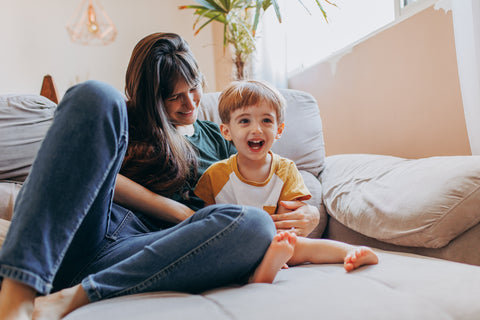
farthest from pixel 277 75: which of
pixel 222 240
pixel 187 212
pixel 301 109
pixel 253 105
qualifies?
pixel 222 240

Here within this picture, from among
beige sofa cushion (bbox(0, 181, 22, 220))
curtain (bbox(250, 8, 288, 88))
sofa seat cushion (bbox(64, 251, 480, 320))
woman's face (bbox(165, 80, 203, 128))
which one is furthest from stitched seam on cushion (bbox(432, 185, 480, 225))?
curtain (bbox(250, 8, 288, 88))

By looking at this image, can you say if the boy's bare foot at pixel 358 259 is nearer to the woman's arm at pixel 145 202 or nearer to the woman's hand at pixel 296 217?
the woman's hand at pixel 296 217

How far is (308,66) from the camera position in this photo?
2617mm

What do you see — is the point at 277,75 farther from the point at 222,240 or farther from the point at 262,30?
the point at 222,240

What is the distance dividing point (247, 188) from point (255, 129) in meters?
0.18

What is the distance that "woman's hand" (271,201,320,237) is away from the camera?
1.11 m

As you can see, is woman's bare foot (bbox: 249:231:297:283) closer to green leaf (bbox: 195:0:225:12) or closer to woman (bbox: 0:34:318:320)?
woman (bbox: 0:34:318:320)

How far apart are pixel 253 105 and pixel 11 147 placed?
76 centimetres

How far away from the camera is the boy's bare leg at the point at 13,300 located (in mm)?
642

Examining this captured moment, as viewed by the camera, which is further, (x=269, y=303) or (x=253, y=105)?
(x=253, y=105)

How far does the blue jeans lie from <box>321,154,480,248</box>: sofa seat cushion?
1.26 ft

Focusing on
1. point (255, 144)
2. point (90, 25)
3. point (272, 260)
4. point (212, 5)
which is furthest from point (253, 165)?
point (90, 25)

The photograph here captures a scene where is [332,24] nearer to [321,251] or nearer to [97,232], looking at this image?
[321,251]

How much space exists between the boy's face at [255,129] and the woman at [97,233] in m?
0.29
